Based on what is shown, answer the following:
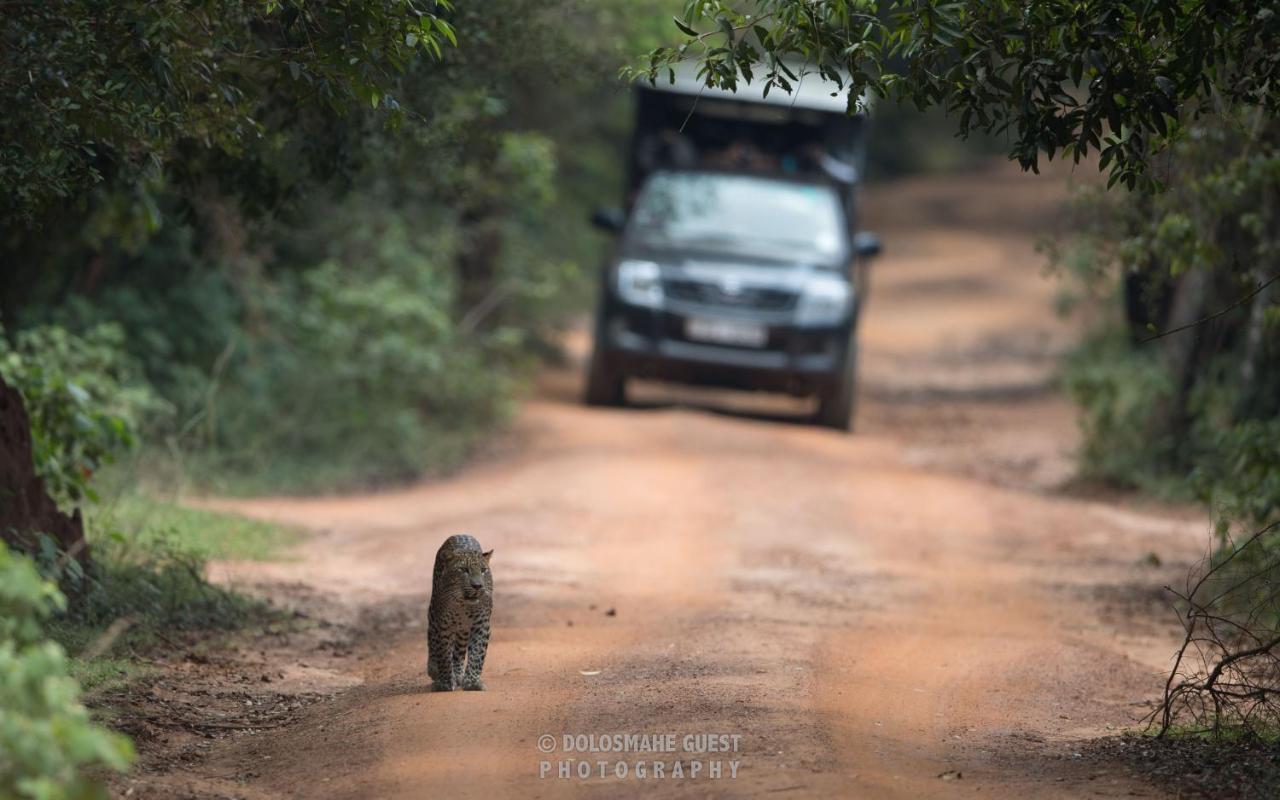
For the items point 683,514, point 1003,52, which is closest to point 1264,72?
point 1003,52

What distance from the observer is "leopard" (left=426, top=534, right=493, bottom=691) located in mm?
6305

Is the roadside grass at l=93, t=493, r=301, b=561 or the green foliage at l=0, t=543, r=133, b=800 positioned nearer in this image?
the green foliage at l=0, t=543, r=133, b=800

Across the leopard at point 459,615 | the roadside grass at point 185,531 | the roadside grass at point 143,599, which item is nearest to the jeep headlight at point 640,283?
the roadside grass at point 185,531

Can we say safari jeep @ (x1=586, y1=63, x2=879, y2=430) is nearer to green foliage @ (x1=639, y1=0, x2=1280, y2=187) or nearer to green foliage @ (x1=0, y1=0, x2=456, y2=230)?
green foliage @ (x1=0, y1=0, x2=456, y2=230)

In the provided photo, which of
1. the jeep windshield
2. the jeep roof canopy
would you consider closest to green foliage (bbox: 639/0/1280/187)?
the jeep windshield

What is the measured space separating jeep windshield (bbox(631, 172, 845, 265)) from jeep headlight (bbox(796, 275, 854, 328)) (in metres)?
0.36

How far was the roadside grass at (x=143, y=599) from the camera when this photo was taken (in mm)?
7121

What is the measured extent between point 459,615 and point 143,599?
2.44 meters

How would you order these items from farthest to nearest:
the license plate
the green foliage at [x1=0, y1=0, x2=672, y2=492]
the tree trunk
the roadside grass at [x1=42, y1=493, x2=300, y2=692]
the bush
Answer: the license plate → the bush → the tree trunk → the roadside grass at [x1=42, y1=493, x2=300, y2=692] → the green foliage at [x1=0, y1=0, x2=672, y2=492]

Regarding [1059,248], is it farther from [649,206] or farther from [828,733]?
[649,206]

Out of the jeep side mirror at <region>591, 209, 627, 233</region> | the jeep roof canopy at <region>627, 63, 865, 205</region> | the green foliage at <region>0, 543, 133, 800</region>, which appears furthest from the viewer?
the jeep roof canopy at <region>627, 63, 865, 205</region>

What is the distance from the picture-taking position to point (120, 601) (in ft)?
25.8

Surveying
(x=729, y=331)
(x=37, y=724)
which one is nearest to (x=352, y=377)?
(x=729, y=331)

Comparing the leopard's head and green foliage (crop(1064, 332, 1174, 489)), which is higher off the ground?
green foliage (crop(1064, 332, 1174, 489))
